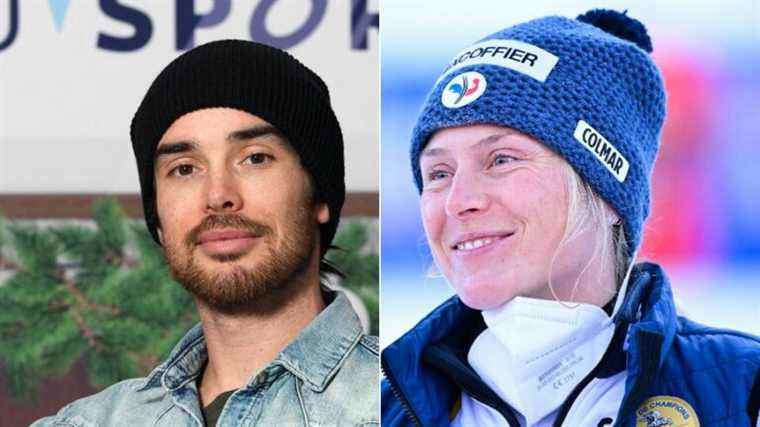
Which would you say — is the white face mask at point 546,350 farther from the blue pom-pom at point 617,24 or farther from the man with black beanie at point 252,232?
the blue pom-pom at point 617,24

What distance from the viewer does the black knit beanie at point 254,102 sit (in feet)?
6.44

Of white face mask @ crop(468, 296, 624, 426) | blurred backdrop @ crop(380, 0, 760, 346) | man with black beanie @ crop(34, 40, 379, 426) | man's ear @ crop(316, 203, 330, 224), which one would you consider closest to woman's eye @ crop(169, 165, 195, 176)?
man with black beanie @ crop(34, 40, 379, 426)

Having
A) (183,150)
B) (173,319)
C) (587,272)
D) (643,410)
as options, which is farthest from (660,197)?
(173,319)

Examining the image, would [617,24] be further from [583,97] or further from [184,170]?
[184,170]

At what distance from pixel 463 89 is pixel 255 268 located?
49cm

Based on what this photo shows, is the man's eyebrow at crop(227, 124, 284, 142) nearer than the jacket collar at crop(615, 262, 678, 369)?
No

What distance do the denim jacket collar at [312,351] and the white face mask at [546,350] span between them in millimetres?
345

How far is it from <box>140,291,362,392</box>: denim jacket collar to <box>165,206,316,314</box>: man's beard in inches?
3.0

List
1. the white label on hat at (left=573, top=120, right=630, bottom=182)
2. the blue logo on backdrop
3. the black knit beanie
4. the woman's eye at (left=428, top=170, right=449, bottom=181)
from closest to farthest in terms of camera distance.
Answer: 1. the white label on hat at (left=573, top=120, right=630, bottom=182)
2. the woman's eye at (left=428, top=170, right=449, bottom=181)
3. the black knit beanie
4. the blue logo on backdrop

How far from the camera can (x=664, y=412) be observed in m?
1.75

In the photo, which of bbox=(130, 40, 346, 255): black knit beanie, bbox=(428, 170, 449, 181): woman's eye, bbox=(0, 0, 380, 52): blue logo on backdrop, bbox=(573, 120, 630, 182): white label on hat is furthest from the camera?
bbox=(0, 0, 380, 52): blue logo on backdrop

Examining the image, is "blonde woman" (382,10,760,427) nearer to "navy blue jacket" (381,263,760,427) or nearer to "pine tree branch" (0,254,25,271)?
"navy blue jacket" (381,263,760,427)

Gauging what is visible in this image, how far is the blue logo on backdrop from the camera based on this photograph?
2262 mm

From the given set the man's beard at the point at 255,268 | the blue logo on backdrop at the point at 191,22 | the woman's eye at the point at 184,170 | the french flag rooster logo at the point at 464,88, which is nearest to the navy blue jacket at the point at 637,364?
the man's beard at the point at 255,268
